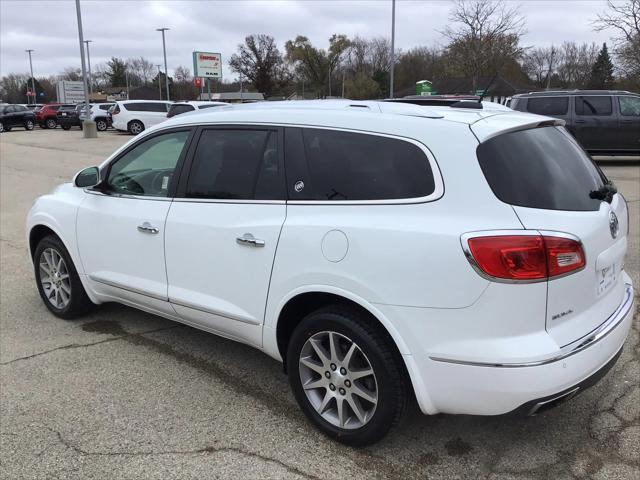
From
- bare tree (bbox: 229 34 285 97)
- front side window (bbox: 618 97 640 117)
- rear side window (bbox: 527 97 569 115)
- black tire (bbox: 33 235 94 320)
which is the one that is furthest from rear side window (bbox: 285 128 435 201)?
bare tree (bbox: 229 34 285 97)

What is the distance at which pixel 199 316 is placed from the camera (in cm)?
354

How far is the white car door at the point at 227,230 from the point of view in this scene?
310cm

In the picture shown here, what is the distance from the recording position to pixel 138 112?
95.7 ft

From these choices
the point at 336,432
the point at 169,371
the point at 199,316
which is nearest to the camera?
the point at 336,432

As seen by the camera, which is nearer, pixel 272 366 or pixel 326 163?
pixel 326 163

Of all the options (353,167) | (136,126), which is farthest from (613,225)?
(136,126)

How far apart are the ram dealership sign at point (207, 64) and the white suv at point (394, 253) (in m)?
52.2

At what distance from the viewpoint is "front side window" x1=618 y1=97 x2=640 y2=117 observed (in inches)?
567

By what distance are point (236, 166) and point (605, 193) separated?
201 centimetres

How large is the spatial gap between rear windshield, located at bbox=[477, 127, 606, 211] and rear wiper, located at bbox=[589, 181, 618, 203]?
0.02 metres

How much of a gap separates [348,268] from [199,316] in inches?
50.3

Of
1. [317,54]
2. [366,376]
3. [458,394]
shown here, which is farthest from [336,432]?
[317,54]

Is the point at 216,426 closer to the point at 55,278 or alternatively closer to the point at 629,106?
the point at 55,278

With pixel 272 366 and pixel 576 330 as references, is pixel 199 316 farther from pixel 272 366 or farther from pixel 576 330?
pixel 576 330
